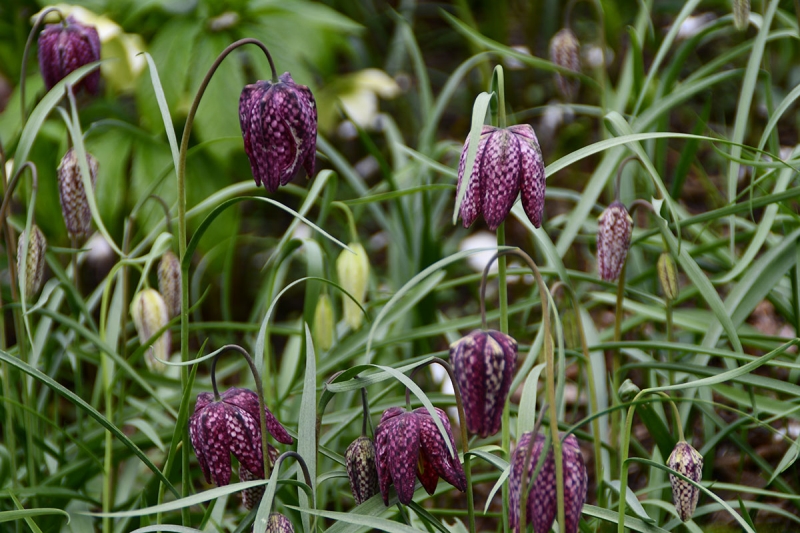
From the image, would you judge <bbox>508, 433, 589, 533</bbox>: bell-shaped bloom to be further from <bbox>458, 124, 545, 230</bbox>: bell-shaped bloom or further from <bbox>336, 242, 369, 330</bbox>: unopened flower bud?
<bbox>336, 242, 369, 330</bbox>: unopened flower bud

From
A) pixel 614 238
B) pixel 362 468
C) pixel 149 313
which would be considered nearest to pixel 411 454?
pixel 362 468

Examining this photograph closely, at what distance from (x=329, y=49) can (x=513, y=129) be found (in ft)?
5.66

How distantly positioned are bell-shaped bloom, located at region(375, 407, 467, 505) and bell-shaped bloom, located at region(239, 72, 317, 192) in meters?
0.36

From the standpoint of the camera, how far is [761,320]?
242 centimetres

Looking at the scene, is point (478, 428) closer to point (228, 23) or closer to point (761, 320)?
point (761, 320)

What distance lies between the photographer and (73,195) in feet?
4.48

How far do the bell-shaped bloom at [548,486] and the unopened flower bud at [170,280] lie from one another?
2.81 ft

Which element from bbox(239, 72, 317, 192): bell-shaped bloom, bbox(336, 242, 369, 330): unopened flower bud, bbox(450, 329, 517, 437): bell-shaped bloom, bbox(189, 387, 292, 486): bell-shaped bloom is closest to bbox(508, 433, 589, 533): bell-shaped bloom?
bbox(450, 329, 517, 437): bell-shaped bloom

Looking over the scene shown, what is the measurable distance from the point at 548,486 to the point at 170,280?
2.98 feet

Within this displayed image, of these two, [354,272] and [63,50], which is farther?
[354,272]

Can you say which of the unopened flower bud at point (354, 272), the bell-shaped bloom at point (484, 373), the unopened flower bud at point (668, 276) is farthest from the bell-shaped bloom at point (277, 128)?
the unopened flower bud at point (668, 276)

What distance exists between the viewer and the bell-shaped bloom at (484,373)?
0.94 metres

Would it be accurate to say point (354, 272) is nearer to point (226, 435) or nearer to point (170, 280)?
point (170, 280)

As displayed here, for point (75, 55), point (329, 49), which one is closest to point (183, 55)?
point (329, 49)
